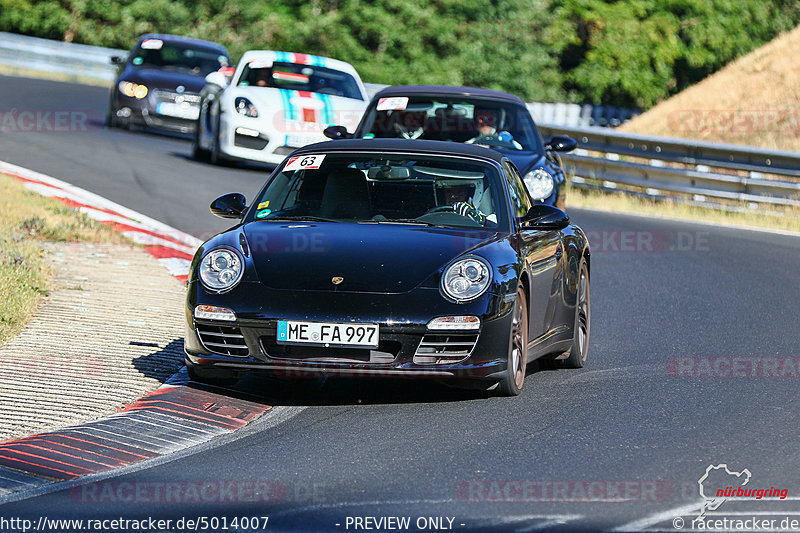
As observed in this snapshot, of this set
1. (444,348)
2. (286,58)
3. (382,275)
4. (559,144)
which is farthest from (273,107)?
(444,348)

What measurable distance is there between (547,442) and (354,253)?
1.52 meters

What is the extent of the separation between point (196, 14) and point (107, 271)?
34.0m

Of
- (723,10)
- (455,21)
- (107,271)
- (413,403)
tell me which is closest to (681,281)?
(107,271)

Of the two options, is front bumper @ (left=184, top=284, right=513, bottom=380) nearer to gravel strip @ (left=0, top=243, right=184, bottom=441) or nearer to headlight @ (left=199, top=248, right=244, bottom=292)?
headlight @ (left=199, top=248, right=244, bottom=292)

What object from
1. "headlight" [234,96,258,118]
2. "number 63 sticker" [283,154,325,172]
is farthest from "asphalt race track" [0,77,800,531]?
"headlight" [234,96,258,118]

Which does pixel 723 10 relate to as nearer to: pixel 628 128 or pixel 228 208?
pixel 628 128

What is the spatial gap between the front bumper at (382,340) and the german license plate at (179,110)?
15009 millimetres

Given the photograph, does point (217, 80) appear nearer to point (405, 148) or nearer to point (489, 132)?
point (489, 132)

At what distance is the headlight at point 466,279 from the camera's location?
7.25 m

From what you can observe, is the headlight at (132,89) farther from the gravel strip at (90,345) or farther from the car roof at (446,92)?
the gravel strip at (90,345)

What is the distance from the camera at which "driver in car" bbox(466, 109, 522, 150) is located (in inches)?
533

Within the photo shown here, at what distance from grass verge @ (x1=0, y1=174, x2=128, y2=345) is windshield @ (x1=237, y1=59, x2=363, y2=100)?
415 cm

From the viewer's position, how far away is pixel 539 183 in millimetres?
12945

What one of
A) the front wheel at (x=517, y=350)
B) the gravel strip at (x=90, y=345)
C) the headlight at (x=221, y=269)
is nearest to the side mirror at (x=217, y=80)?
the gravel strip at (x=90, y=345)
